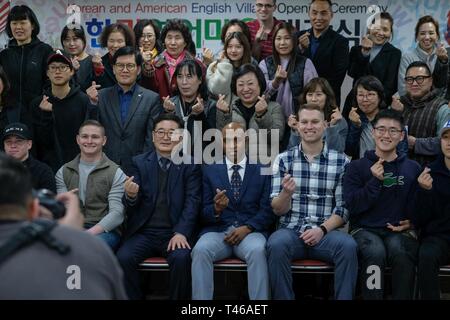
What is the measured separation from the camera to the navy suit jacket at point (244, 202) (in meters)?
5.55

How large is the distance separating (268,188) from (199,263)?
0.79 metres

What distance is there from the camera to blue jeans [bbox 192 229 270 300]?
521cm

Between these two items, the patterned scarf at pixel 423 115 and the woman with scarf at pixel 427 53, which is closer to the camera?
the patterned scarf at pixel 423 115

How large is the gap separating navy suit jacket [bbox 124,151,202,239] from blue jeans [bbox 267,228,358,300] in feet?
2.28

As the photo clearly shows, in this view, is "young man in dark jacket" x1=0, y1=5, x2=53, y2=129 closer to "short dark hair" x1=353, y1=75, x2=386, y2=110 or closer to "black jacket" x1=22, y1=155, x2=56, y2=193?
"black jacket" x1=22, y1=155, x2=56, y2=193

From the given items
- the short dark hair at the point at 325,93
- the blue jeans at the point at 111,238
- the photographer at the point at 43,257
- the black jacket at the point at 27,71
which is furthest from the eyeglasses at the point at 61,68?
the photographer at the point at 43,257

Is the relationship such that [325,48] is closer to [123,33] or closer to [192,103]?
[192,103]

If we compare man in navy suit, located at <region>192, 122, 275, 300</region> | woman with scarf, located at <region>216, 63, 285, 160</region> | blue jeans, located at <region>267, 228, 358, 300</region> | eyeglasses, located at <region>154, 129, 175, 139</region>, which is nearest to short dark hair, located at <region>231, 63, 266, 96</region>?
woman with scarf, located at <region>216, 63, 285, 160</region>

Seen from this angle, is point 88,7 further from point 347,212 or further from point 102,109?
point 347,212

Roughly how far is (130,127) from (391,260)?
7.64 feet

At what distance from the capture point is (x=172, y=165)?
5.67 metres

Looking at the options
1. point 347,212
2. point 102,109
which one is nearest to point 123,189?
point 102,109

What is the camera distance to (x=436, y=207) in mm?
5328

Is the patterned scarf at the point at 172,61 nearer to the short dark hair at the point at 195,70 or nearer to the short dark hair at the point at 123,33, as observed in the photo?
the short dark hair at the point at 195,70
